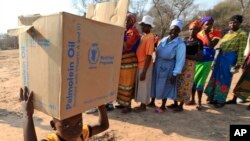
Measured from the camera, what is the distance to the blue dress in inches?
195

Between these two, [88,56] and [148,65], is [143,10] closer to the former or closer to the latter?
[148,65]

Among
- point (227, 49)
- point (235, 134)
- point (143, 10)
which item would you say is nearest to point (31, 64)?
point (235, 134)

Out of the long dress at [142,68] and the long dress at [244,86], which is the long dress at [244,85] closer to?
the long dress at [244,86]

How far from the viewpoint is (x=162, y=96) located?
5.23 m

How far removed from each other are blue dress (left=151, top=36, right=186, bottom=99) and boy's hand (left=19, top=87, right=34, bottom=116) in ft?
11.1

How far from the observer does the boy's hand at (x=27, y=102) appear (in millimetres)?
1827

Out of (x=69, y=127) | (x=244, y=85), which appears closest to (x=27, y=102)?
(x=69, y=127)

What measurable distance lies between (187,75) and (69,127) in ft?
11.8

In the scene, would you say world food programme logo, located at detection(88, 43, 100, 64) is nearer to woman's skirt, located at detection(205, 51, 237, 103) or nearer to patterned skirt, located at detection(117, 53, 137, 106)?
patterned skirt, located at detection(117, 53, 137, 106)

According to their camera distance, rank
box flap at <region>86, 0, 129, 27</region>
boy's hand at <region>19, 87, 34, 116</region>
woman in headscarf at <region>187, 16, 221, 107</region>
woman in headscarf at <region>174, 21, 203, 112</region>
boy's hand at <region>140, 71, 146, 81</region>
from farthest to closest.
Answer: woman in headscarf at <region>187, 16, 221, 107</region>, woman in headscarf at <region>174, 21, 203, 112</region>, boy's hand at <region>140, 71, 146, 81</region>, box flap at <region>86, 0, 129, 27</region>, boy's hand at <region>19, 87, 34, 116</region>

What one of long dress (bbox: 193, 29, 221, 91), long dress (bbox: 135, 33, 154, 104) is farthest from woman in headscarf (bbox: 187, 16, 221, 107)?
long dress (bbox: 135, 33, 154, 104)

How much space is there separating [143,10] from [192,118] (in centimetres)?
3446

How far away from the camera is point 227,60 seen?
18.3 ft

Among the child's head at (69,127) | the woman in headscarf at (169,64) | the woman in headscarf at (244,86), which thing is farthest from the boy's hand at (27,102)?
the woman in headscarf at (244,86)
